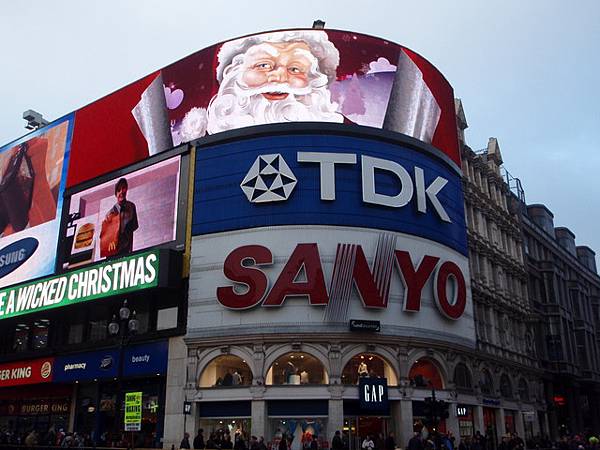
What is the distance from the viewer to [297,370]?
37.7 m

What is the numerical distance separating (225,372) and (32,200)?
2668 centimetres

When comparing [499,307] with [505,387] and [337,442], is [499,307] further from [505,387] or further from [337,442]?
[337,442]

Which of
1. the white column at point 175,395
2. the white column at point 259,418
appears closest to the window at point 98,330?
the white column at point 175,395

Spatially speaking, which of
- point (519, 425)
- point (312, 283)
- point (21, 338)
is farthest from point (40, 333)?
point (519, 425)

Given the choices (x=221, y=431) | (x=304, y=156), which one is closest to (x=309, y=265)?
(x=304, y=156)

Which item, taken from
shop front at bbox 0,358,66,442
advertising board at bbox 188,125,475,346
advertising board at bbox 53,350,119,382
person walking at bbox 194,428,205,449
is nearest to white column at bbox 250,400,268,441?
person walking at bbox 194,428,205,449

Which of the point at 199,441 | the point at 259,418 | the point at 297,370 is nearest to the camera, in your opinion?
the point at 199,441

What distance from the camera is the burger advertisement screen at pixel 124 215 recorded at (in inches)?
1723

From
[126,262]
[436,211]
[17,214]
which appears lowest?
[126,262]

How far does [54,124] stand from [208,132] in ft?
65.9

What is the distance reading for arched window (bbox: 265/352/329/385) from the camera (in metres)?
37.2

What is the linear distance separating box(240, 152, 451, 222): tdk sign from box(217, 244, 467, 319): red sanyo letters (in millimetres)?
3314

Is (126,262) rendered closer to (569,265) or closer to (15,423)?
(15,423)

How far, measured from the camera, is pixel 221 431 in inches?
1398
